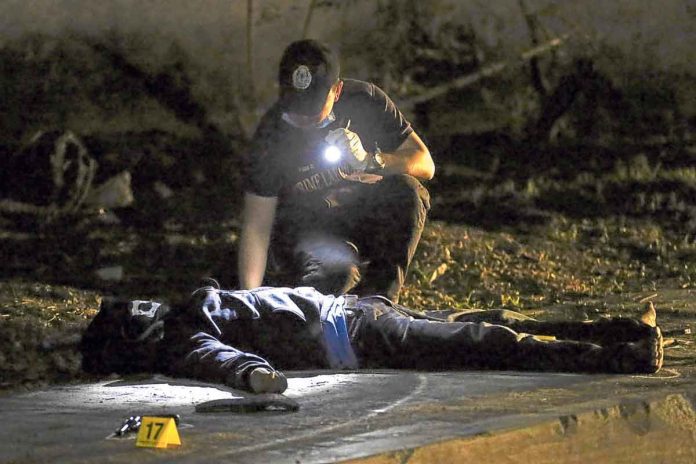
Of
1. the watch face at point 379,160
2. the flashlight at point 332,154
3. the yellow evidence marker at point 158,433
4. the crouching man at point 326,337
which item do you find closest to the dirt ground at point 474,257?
the crouching man at point 326,337

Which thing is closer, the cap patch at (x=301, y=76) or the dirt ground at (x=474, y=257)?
the cap patch at (x=301, y=76)

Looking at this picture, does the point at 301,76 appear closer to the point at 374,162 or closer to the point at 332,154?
the point at 332,154

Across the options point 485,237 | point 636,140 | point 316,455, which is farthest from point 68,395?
point 636,140

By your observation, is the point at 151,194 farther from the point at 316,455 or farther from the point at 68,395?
the point at 316,455

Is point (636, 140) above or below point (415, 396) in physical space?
above

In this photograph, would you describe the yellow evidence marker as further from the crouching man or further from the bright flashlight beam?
the bright flashlight beam

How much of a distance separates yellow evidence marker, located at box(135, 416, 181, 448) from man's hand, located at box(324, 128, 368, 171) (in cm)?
226

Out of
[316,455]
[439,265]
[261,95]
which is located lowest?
[316,455]

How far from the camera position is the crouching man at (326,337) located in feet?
17.4

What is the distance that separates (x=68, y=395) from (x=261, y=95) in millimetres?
5527

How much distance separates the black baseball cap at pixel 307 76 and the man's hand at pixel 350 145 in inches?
5.0

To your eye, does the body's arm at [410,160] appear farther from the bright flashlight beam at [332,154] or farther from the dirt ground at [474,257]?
the dirt ground at [474,257]

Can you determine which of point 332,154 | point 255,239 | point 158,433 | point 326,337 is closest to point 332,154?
point 332,154

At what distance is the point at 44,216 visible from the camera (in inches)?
370
